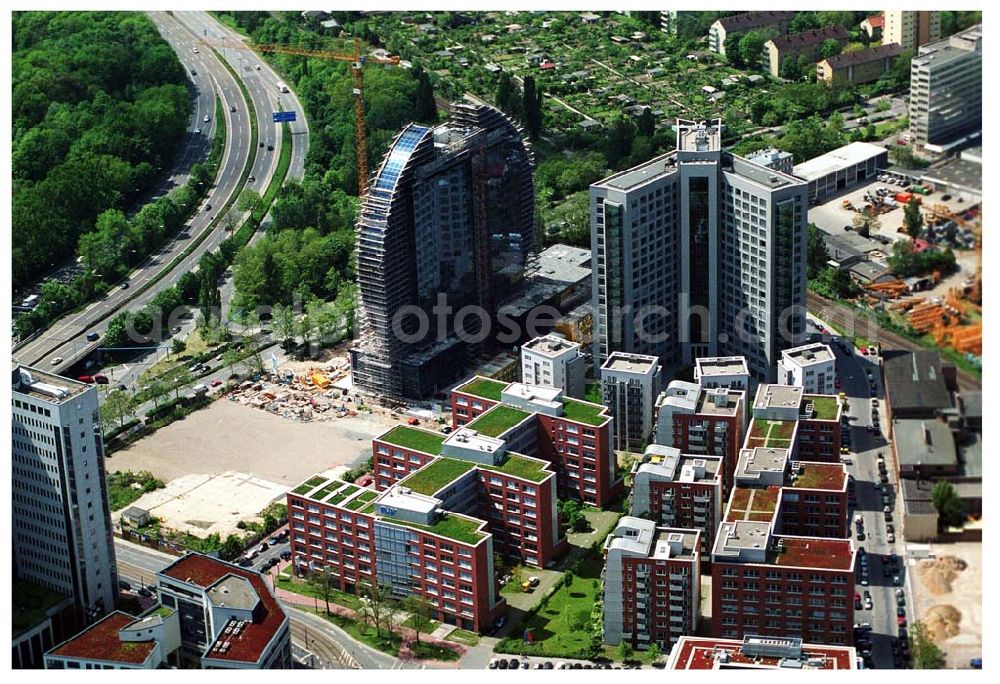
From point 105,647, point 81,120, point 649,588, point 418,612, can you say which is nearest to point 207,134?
point 81,120

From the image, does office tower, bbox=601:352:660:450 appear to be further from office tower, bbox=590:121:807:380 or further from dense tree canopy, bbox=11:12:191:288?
dense tree canopy, bbox=11:12:191:288

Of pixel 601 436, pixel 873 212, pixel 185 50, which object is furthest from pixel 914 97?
pixel 185 50

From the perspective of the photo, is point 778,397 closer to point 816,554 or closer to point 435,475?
point 816,554

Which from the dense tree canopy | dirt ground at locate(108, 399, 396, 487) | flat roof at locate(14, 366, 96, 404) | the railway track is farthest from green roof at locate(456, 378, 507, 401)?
the dense tree canopy

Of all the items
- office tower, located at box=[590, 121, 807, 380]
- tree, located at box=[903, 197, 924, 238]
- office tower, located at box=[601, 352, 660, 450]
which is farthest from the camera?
office tower, located at box=[590, 121, 807, 380]

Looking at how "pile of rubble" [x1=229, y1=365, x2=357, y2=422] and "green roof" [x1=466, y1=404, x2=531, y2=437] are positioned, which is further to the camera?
"pile of rubble" [x1=229, y1=365, x2=357, y2=422]
